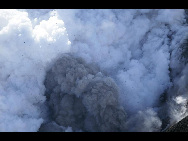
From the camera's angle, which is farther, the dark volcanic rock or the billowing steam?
the billowing steam

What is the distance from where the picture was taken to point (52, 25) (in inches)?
1747

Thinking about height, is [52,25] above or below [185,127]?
above

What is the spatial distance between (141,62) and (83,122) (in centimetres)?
1488

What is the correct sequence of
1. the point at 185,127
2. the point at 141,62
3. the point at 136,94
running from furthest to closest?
the point at 141,62 → the point at 136,94 → the point at 185,127

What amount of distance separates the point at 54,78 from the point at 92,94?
22.7 feet

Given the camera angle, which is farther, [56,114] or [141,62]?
[141,62]

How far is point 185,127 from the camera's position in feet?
104

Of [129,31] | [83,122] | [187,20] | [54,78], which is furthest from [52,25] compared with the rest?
[187,20]

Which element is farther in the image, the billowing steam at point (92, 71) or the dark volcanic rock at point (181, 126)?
the billowing steam at point (92, 71)

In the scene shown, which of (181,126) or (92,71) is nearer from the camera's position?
(181,126)

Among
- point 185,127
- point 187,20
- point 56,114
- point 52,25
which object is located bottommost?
point 56,114
